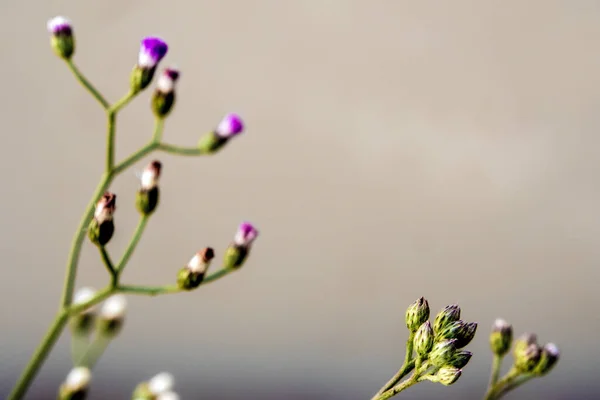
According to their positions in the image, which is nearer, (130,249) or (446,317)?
(130,249)

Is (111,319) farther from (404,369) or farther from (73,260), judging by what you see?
(404,369)

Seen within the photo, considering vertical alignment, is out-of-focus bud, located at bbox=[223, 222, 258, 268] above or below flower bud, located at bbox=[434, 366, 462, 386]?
above

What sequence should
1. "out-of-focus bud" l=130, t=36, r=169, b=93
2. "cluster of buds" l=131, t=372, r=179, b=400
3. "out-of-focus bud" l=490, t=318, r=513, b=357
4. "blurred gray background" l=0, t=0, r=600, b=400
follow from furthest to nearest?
"blurred gray background" l=0, t=0, r=600, b=400 → "out-of-focus bud" l=490, t=318, r=513, b=357 → "out-of-focus bud" l=130, t=36, r=169, b=93 → "cluster of buds" l=131, t=372, r=179, b=400

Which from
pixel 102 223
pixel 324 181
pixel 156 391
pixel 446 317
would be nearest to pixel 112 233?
pixel 102 223

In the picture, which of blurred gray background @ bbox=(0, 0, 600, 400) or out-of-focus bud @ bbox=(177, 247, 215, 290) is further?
blurred gray background @ bbox=(0, 0, 600, 400)

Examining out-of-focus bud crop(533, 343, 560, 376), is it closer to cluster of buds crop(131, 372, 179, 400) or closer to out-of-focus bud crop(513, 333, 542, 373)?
out-of-focus bud crop(513, 333, 542, 373)

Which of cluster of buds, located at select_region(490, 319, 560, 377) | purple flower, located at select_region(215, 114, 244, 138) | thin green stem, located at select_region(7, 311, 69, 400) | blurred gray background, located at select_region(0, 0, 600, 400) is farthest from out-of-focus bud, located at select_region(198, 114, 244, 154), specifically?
blurred gray background, located at select_region(0, 0, 600, 400)

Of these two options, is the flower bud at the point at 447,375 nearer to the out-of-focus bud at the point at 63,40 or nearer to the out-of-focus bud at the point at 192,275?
the out-of-focus bud at the point at 192,275
